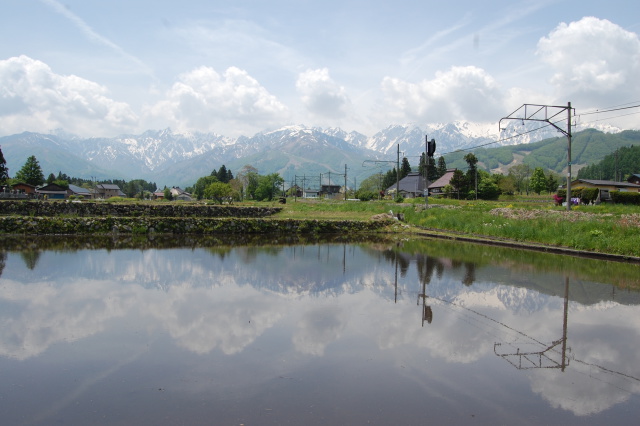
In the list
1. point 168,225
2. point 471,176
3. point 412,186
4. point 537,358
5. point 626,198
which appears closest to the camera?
point 537,358

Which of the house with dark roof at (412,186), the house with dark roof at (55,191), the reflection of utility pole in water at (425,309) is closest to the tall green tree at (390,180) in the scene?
the house with dark roof at (412,186)

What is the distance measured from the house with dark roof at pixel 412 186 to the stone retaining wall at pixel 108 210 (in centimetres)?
5170

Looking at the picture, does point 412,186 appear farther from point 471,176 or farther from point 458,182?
point 458,182

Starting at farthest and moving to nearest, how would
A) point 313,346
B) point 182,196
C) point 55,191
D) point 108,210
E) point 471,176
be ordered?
point 182,196
point 55,191
point 471,176
point 108,210
point 313,346

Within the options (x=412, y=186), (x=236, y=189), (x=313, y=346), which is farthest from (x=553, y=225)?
(x=236, y=189)

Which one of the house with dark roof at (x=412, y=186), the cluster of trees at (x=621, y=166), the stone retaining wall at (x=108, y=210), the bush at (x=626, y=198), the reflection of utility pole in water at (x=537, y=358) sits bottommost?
the reflection of utility pole in water at (x=537, y=358)

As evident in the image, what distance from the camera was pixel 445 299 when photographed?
11.1m

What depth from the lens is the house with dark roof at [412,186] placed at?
89.7m

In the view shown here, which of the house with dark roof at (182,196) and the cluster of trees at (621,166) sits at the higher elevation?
the cluster of trees at (621,166)

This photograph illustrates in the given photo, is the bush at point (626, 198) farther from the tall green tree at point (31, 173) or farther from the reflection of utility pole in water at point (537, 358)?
the tall green tree at point (31, 173)

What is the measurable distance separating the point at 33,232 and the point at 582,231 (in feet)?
99.6

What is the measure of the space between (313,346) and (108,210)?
3336cm

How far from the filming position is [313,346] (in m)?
7.57

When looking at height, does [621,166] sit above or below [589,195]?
above
